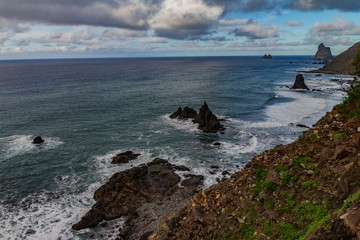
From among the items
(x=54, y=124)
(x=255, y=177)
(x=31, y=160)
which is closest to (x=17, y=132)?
Answer: (x=54, y=124)

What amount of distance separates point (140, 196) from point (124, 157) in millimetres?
11500

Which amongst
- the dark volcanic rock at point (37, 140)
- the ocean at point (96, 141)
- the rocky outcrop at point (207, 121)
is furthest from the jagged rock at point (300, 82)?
the dark volcanic rock at point (37, 140)

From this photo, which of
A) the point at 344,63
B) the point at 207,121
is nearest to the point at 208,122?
the point at 207,121

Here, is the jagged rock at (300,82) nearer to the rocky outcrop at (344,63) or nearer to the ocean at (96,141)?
the ocean at (96,141)

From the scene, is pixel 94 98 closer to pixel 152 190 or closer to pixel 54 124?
pixel 54 124

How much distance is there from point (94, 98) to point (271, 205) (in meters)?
87.4

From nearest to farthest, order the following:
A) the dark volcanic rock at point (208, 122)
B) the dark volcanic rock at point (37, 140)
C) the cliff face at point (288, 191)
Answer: the cliff face at point (288, 191) → the dark volcanic rock at point (37, 140) → the dark volcanic rock at point (208, 122)

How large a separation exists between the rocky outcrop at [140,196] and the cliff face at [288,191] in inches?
386

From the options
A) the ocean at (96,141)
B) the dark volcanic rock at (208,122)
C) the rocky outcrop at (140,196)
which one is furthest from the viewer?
the dark volcanic rock at (208,122)

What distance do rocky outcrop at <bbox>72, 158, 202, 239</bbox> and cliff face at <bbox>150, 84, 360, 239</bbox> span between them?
9795 mm

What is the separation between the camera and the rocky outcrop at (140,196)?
25438 millimetres

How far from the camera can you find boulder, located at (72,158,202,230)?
1049 inches

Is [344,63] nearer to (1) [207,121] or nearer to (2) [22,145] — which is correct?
(1) [207,121]

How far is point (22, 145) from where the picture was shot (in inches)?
1820
